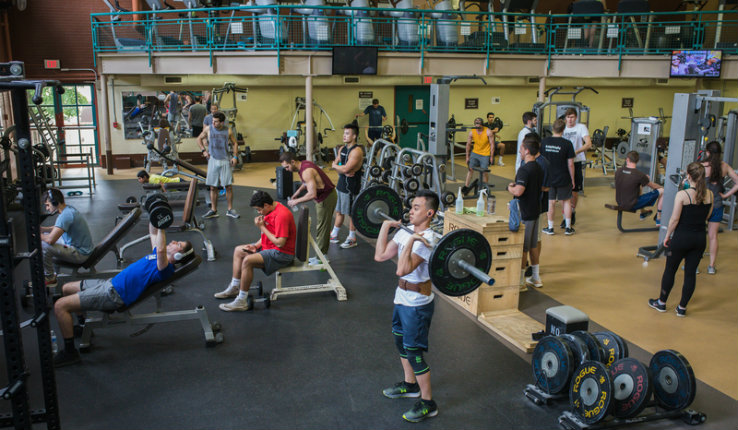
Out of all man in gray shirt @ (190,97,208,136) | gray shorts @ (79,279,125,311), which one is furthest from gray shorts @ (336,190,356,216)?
man in gray shirt @ (190,97,208,136)

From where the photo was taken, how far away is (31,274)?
293cm

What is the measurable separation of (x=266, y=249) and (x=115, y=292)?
4.66 feet

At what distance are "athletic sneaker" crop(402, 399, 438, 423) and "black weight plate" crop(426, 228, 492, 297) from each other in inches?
28.6

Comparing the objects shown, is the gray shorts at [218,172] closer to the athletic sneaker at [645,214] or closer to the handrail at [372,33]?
the handrail at [372,33]

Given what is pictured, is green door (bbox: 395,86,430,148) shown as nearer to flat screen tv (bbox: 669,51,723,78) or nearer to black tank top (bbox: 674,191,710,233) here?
flat screen tv (bbox: 669,51,723,78)

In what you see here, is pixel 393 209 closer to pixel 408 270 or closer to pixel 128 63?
pixel 408 270

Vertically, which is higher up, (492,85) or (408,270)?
(492,85)

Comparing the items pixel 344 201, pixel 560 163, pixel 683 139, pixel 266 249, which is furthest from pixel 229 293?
pixel 683 139

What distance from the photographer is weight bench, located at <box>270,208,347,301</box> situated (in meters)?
5.34

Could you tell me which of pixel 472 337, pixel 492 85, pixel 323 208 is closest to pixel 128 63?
pixel 323 208

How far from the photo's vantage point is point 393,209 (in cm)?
484

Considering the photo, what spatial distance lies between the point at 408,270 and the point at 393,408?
994mm

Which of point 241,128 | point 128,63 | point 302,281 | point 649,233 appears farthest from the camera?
point 241,128

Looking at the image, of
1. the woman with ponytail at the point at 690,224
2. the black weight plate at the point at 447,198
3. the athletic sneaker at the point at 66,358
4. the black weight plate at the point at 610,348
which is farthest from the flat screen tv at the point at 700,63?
the athletic sneaker at the point at 66,358
